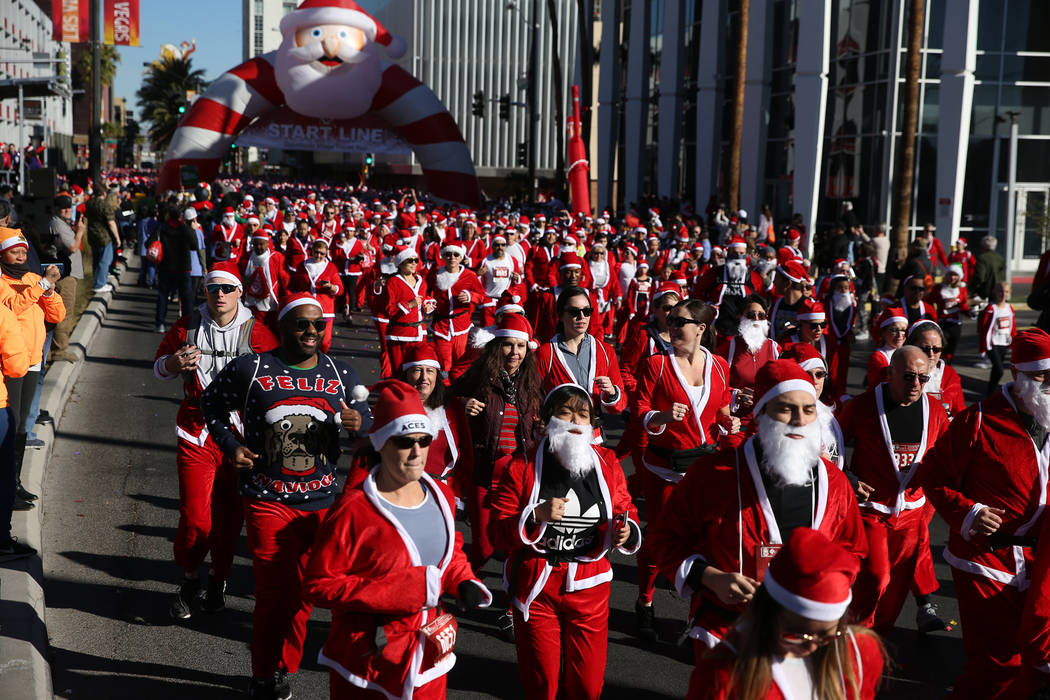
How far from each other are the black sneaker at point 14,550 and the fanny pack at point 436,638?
3920mm

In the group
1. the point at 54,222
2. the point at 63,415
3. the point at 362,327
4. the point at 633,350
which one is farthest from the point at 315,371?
the point at 362,327

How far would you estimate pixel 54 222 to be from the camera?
13898 mm

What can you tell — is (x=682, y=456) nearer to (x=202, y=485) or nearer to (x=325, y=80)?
(x=202, y=485)

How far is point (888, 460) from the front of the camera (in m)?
6.15

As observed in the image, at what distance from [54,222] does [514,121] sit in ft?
242

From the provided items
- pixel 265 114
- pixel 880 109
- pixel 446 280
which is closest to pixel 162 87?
pixel 265 114

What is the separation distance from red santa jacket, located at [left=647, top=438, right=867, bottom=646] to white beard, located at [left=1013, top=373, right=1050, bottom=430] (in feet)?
4.26

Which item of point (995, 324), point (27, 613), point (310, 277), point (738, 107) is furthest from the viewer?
point (738, 107)

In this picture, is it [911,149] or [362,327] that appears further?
[911,149]

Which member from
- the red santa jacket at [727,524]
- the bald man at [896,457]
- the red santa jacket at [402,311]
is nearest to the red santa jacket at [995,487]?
the bald man at [896,457]

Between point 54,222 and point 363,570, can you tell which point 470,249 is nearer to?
point 54,222

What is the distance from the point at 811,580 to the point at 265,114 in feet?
118

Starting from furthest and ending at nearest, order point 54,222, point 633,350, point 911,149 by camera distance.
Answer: point 911,149 → point 54,222 → point 633,350

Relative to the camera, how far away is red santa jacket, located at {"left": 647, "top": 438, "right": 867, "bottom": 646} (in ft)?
13.5
